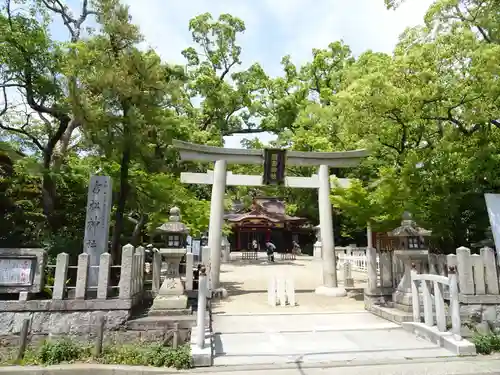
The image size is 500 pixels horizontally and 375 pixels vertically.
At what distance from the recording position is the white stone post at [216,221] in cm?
1187

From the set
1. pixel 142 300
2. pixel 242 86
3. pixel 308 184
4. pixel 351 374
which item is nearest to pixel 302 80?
pixel 242 86

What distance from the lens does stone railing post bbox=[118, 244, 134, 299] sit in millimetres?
7781

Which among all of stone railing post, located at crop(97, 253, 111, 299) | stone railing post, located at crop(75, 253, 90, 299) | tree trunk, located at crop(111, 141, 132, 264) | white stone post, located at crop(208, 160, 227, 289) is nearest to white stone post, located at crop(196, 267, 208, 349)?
stone railing post, located at crop(97, 253, 111, 299)

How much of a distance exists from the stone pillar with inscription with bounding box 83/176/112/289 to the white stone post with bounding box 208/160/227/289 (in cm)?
339

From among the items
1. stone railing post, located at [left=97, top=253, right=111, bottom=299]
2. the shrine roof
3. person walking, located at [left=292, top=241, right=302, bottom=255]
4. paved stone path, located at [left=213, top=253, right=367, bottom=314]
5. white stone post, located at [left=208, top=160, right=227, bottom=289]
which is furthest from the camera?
the shrine roof

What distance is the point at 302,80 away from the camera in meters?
34.8

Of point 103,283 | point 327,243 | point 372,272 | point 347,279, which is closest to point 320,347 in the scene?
point 372,272

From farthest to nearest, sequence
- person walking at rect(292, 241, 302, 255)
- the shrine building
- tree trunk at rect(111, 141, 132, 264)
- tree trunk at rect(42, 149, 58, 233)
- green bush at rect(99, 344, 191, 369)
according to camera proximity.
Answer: the shrine building < person walking at rect(292, 241, 302, 255) < tree trunk at rect(42, 149, 58, 233) < tree trunk at rect(111, 141, 132, 264) < green bush at rect(99, 344, 191, 369)

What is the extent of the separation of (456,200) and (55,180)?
45.9ft

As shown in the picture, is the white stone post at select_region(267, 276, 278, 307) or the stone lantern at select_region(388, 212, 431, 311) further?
the white stone post at select_region(267, 276, 278, 307)

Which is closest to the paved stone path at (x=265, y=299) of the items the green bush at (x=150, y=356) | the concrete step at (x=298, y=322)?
the concrete step at (x=298, y=322)

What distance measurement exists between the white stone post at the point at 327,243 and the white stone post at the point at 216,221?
382 centimetres

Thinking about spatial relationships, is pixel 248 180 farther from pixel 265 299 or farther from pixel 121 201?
pixel 121 201

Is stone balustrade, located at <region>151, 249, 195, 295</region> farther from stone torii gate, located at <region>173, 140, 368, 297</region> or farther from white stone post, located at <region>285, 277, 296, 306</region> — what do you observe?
white stone post, located at <region>285, 277, 296, 306</region>
